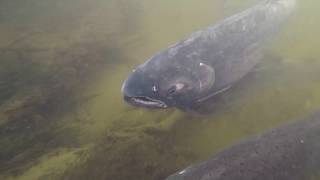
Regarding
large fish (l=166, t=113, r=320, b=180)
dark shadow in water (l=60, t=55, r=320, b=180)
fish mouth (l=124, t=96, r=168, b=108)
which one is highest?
fish mouth (l=124, t=96, r=168, b=108)

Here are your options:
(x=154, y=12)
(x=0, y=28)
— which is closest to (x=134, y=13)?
(x=154, y=12)

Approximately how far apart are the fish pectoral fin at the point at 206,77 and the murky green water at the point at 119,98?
0.30m

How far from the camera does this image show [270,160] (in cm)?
371

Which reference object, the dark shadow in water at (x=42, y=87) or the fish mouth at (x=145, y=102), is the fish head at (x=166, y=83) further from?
the dark shadow in water at (x=42, y=87)

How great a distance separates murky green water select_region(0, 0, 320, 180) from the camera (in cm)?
479

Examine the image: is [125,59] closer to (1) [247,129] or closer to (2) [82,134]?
(2) [82,134]

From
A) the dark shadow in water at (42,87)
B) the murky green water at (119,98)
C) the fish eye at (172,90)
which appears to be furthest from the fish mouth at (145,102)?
the dark shadow in water at (42,87)

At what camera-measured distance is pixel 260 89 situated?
5484mm

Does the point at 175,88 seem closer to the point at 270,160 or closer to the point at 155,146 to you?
the point at 155,146

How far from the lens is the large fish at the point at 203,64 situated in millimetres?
4832

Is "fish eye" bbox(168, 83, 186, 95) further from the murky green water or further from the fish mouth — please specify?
the murky green water

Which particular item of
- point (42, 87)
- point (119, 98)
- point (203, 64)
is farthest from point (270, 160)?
point (42, 87)

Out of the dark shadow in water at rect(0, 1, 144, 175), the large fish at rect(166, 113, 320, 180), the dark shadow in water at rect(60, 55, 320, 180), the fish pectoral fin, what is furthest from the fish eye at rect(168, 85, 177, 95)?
the dark shadow in water at rect(0, 1, 144, 175)

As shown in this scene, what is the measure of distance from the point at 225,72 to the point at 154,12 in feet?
9.57
